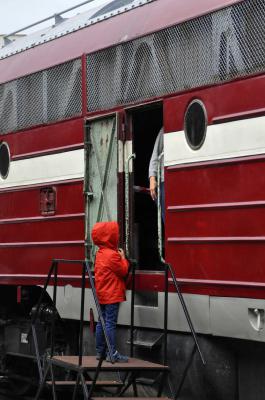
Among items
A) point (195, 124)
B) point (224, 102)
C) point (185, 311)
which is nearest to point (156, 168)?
point (195, 124)

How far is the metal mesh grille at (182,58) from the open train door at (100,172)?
19 cm

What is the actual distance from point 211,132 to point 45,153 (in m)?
2.40

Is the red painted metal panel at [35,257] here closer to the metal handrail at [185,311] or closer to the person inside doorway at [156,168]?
the person inside doorway at [156,168]

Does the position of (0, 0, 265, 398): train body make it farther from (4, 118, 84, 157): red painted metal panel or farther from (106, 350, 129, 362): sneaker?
(106, 350, 129, 362): sneaker

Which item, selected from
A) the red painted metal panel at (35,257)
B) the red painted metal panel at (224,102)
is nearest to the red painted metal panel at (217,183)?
the red painted metal panel at (224,102)

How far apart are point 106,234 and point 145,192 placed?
789 mm

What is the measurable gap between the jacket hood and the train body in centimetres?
34

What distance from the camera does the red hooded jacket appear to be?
21.8 feet

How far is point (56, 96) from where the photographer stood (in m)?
8.02

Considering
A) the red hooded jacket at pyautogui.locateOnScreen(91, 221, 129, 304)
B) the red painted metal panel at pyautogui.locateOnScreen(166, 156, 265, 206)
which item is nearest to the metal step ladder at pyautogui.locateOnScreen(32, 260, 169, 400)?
the red hooded jacket at pyautogui.locateOnScreen(91, 221, 129, 304)

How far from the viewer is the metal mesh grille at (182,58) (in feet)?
19.5

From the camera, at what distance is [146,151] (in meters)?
7.46

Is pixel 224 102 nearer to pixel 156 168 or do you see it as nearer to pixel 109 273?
pixel 156 168

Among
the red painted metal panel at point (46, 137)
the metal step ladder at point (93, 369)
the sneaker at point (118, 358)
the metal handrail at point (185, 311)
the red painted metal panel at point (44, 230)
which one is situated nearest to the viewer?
the metal handrail at point (185, 311)
